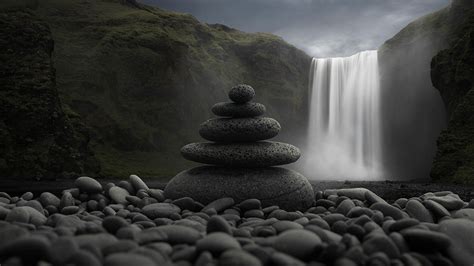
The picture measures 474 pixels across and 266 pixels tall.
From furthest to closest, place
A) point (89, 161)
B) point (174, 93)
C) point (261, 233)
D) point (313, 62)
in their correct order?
point (313, 62), point (174, 93), point (89, 161), point (261, 233)

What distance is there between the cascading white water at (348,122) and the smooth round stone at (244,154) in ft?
107

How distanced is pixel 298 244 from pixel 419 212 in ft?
10.9

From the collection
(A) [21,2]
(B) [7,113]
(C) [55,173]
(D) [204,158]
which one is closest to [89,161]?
(C) [55,173]

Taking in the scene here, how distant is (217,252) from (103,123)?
38762 mm

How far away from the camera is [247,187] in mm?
7359

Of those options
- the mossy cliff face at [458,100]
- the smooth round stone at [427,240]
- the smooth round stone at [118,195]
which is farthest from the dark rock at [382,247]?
the mossy cliff face at [458,100]

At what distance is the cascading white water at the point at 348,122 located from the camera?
40.4m

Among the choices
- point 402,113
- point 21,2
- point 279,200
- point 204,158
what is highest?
point 21,2

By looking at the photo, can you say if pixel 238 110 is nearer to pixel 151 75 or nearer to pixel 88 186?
pixel 88 186

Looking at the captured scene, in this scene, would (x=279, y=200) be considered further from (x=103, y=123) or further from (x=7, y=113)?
(x=103, y=123)

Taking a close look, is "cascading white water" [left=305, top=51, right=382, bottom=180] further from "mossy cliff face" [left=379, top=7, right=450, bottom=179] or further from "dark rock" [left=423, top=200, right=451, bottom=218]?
"dark rock" [left=423, top=200, right=451, bottom=218]

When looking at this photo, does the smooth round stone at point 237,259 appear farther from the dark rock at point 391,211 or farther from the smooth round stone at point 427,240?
the dark rock at point 391,211

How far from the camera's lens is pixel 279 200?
7.31 metres

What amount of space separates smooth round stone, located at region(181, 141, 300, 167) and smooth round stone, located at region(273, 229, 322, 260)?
396 cm
